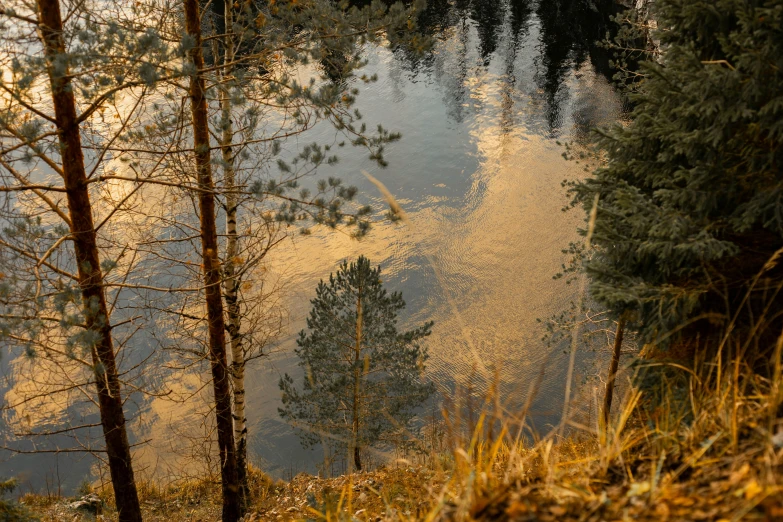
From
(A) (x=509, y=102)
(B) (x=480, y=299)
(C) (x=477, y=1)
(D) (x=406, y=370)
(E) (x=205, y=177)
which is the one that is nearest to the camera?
(E) (x=205, y=177)

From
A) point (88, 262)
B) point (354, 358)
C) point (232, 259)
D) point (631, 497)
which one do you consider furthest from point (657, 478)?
point (354, 358)

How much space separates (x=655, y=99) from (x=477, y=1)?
30607 millimetres

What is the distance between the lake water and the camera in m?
13.7

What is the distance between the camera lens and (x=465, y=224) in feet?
57.3

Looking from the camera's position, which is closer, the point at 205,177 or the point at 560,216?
the point at 205,177

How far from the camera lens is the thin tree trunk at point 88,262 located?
4.58 metres

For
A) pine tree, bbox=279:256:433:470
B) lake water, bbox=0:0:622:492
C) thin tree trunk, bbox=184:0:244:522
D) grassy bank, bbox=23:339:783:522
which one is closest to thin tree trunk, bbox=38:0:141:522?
thin tree trunk, bbox=184:0:244:522

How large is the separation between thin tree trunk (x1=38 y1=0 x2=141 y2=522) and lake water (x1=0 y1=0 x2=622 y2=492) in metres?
4.17

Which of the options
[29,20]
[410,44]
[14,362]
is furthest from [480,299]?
[29,20]

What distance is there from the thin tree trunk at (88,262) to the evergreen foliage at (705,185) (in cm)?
398

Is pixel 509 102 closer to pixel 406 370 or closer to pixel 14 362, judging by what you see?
pixel 406 370

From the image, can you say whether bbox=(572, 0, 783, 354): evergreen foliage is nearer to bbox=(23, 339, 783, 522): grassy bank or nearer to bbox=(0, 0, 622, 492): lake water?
bbox=(23, 339, 783, 522): grassy bank

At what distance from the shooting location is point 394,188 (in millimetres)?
18922

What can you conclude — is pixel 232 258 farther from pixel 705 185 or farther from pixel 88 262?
pixel 705 185
